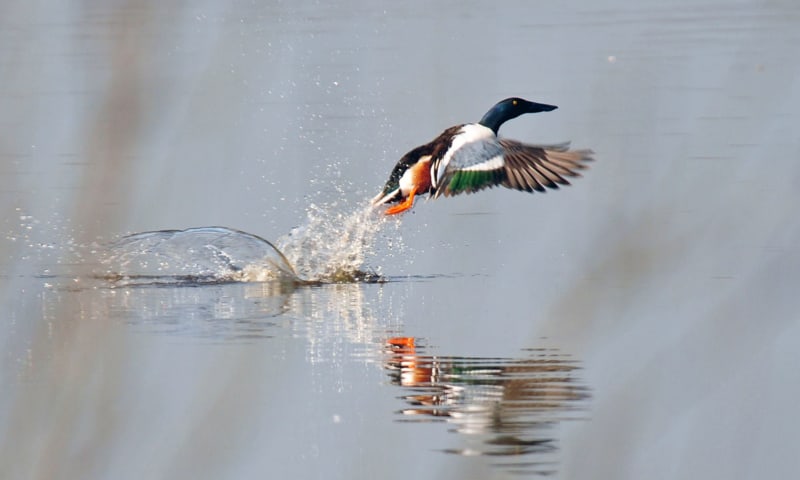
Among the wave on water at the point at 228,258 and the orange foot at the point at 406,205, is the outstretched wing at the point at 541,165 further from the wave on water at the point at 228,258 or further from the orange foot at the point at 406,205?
the wave on water at the point at 228,258

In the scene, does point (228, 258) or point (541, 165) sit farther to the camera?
point (541, 165)

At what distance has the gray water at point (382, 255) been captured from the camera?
8.66ft

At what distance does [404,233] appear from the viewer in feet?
23.5

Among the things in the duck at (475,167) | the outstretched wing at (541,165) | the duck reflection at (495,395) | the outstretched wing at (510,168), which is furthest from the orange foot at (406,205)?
the duck reflection at (495,395)

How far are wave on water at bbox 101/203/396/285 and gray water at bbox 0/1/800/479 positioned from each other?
9cm

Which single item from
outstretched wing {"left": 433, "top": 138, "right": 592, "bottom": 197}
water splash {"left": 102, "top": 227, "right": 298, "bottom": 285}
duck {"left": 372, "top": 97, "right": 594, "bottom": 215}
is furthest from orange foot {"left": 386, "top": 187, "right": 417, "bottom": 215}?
water splash {"left": 102, "top": 227, "right": 298, "bottom": 285}

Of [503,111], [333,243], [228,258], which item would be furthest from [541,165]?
[228,258]

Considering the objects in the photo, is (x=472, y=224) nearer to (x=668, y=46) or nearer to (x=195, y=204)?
(x=195, y=204)

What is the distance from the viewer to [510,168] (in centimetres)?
689

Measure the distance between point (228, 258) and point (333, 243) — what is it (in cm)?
57

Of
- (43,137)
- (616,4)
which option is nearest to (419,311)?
(43,137)

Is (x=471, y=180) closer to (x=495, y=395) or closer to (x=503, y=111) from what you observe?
(x=503, y=111)

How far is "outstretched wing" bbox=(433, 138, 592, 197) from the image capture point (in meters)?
6.79

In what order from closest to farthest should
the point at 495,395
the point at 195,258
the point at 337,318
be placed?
the point at 495,395, the point at 337,318, the point at 195,258
